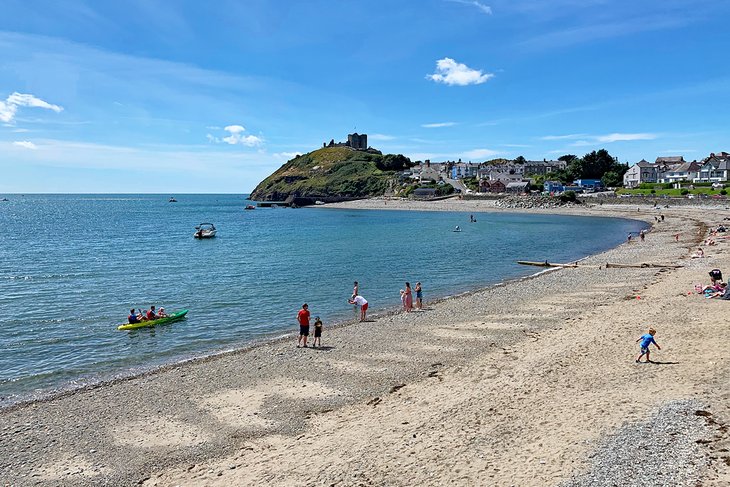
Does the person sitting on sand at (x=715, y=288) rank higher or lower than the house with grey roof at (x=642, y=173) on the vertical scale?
lower

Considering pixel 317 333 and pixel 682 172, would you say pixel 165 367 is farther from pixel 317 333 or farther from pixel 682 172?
pixel 682 172

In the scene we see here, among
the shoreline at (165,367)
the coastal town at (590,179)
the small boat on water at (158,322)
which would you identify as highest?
the coastal town at (590,179)

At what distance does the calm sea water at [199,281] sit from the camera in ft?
71.5

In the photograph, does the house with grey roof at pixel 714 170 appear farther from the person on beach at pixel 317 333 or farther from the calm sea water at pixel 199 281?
the person on beach at pixel 317 333

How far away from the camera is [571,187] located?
501 feet

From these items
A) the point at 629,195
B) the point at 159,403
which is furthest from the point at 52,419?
the point at 629,195

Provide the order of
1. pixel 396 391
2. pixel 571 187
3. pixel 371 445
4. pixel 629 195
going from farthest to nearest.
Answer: pixel 571 187
pixel 629 195
pixel 396 391
pixel 371 445

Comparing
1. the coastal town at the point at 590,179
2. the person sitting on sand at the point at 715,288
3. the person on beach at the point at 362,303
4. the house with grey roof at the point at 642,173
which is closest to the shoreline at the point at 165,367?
the person on beach at the point at 362,303

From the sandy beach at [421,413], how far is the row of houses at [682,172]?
13005 cm

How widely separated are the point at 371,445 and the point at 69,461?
707 cm

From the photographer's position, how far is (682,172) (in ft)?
474

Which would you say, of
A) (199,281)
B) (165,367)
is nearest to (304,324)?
(165,367)

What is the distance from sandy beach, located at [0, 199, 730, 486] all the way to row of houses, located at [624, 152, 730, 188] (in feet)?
427

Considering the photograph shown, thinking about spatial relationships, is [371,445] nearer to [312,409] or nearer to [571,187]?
[312,409]
